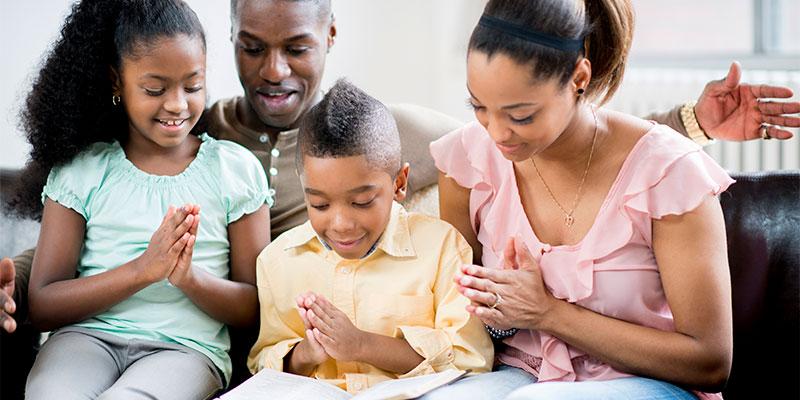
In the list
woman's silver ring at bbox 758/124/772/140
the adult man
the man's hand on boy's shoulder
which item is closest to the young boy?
the man's hand on boy's shoulder

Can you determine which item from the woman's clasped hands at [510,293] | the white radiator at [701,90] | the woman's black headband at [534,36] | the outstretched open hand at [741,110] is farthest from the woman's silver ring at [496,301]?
the white radiator at [701,90]

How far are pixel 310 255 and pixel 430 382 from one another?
415 millimetres

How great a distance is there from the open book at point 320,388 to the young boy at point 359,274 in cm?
5

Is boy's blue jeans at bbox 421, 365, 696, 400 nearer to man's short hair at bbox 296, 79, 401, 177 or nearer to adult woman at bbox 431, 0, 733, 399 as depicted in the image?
adult woman at bbox 431, 0, 733, 399

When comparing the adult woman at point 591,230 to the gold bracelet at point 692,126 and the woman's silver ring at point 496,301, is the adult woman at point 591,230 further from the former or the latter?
A: the gold bracelet at point 692,126

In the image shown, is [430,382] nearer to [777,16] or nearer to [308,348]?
[308,348]

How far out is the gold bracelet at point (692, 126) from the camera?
2.34 meters

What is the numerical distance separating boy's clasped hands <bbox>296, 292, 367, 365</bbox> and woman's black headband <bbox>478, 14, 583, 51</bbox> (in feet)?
1.96

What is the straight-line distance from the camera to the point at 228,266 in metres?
2.27

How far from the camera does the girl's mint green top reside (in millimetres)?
2176

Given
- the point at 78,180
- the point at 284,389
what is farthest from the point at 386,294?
the point at 78,180

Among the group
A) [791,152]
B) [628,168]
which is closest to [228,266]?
[628,168]

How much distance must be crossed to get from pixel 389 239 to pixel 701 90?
8.59 ft

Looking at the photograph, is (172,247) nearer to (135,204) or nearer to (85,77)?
(135,204)
